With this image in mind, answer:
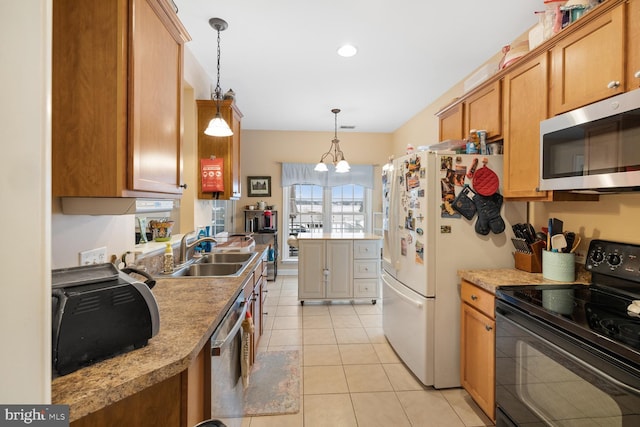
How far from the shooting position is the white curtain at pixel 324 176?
5.34 meters

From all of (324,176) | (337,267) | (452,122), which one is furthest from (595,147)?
(324,176)

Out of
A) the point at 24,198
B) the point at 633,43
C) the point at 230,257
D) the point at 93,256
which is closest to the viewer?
the point at 24,198

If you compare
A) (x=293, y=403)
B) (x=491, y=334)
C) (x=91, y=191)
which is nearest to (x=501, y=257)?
(x=491, y=334)

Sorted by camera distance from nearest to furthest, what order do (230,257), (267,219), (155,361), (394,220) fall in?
(155,361) < (394,220) < (230,257) < (267,219)

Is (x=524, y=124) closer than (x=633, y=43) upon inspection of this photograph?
No

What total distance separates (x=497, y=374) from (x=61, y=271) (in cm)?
202

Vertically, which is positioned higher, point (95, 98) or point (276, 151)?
point (276, 151)

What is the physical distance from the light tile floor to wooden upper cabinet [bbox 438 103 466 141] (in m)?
2.07

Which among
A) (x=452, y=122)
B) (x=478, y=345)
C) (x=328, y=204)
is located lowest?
(x=478, y=345)

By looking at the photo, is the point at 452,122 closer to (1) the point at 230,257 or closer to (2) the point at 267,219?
(1) the point at 230,257

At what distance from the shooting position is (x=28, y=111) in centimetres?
49

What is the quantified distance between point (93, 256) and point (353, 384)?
1.86 metres

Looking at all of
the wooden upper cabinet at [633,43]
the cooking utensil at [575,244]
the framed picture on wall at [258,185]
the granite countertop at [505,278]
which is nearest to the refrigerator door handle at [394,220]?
the granite countertop at [505,278]

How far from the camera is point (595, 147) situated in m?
1.32
